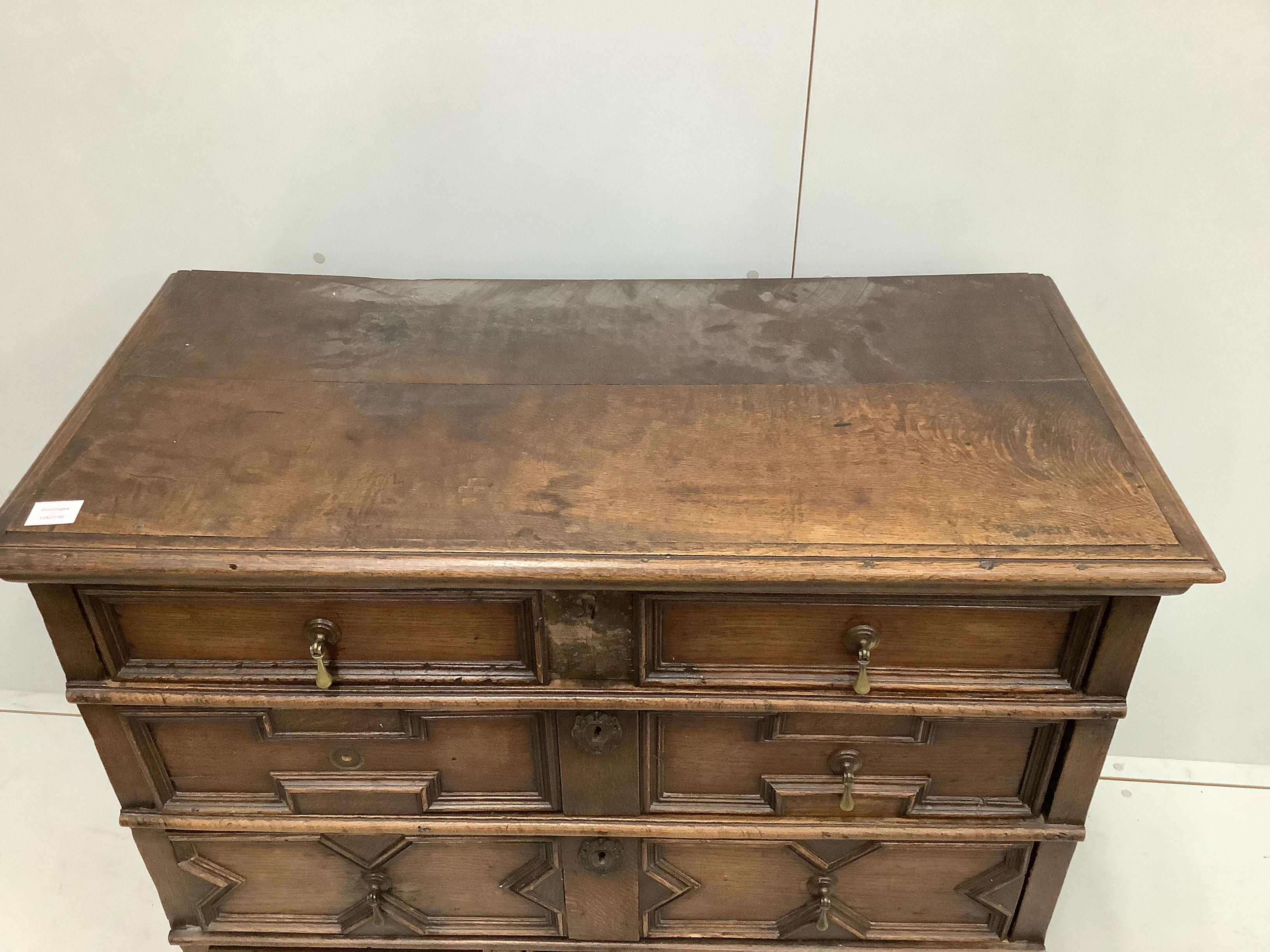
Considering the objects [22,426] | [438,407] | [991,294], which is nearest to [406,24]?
[438,407]

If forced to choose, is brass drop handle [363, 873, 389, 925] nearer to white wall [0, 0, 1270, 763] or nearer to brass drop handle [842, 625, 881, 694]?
brass drop handle [842, 625, 881, 694]

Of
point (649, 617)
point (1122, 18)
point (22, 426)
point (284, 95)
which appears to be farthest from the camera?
point (22, 426)

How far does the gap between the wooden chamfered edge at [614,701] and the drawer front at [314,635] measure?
0.06 feet

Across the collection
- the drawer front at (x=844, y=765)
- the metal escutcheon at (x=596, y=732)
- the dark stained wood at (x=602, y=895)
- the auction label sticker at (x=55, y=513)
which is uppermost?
the auction label sticker at (x=55, y=513)

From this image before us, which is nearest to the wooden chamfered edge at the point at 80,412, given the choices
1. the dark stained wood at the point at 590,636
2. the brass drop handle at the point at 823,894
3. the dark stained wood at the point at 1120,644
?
the dark stained wood at the point at 590,636

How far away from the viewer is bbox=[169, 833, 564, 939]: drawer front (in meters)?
1.52

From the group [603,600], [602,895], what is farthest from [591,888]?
[603,600]

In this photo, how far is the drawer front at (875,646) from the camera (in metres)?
1.25

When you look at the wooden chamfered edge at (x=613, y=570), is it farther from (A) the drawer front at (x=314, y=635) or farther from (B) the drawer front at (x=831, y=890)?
(B) the drawer front at (x=831, y=890)

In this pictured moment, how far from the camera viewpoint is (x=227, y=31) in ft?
5.26

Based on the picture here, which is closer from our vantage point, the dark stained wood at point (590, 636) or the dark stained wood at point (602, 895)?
the dark stained wood at point (590, 636)

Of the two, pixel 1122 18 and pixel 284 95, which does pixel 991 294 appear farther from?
pixel 284 95

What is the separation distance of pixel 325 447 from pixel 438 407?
157 mm

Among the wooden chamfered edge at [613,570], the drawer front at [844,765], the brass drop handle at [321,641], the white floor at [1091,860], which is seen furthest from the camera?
the white floor at [1091,860]
